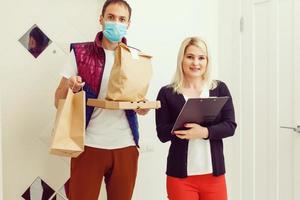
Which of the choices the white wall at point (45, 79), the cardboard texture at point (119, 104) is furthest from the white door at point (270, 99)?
the cardboard texture at point (119, 104)

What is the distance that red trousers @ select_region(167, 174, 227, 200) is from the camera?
1.63 metres

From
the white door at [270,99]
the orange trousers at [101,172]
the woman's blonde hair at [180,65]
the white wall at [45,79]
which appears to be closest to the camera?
the orange trousers at [101,172]

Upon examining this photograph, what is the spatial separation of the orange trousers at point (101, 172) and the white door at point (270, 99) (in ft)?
3.74

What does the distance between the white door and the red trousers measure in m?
0.82

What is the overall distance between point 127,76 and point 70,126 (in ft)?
1.07

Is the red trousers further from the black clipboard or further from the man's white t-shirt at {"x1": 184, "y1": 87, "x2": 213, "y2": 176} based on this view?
the black clipboard

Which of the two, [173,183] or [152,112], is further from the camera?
[152,112]

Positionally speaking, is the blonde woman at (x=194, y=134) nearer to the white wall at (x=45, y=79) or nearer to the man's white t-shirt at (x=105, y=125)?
the man's white t-shirt at (x=105, y=125)

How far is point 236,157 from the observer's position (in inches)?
101

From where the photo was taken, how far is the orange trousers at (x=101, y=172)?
1579mm

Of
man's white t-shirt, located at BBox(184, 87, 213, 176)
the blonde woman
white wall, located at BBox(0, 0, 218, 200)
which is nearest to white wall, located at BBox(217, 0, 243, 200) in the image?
white wall, located at BBox(0, 0, 218, 200)

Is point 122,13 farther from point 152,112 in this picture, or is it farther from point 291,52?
point 291,52

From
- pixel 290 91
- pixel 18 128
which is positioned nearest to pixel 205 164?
pixel 290 91

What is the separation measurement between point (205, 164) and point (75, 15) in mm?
1189
